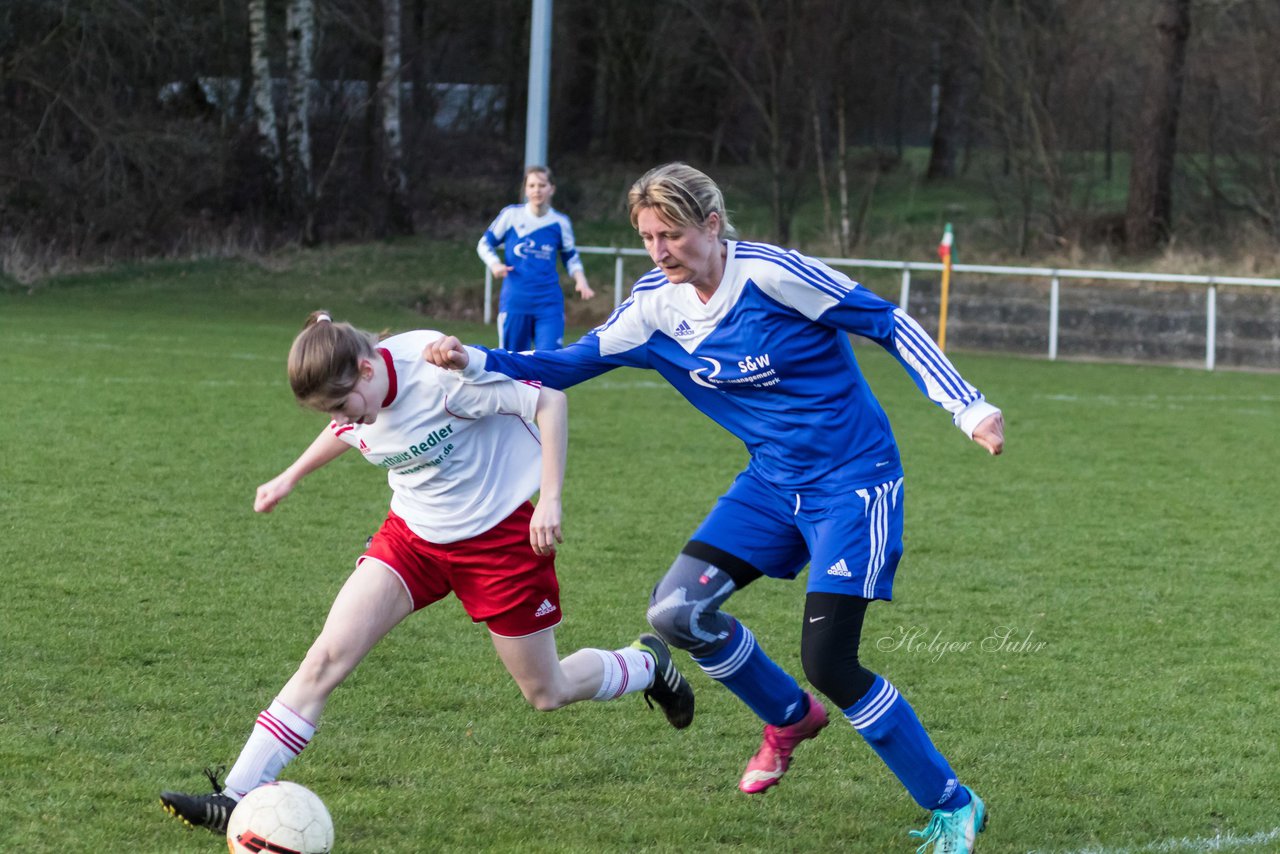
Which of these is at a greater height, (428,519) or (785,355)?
(785,355)

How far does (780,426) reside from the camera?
3834mm

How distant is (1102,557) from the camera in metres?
7.30

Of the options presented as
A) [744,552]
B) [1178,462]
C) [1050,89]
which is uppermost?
[1050,89]

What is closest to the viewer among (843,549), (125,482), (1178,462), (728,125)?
(843,549)

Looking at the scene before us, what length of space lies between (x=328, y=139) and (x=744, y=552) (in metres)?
24.4

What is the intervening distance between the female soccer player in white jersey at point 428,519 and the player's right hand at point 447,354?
11 centimetres

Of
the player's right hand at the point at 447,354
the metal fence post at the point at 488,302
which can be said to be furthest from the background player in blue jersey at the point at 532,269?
the player's right hand at the point at 447,354

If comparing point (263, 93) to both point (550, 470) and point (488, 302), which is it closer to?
point (488, 302)

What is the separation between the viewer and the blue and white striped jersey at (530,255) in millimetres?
12461

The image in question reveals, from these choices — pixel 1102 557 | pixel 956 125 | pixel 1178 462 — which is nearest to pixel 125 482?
pixel 1102 557

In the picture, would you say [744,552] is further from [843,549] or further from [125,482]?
[125,482]

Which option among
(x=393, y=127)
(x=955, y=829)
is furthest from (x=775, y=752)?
(x=393, y=127)

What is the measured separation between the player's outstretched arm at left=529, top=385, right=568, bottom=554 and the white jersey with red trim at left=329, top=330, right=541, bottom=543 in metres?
0.04

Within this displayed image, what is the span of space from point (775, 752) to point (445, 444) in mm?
1215
